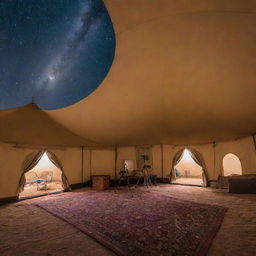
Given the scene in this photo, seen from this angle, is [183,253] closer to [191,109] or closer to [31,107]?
[191,109]

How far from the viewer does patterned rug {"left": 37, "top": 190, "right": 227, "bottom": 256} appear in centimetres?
229

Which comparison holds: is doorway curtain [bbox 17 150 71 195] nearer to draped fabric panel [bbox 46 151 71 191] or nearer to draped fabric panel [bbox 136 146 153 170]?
draped fabric panel [bbox 46 151 71 191]

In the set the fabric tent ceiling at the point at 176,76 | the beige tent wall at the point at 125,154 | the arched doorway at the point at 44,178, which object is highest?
the fabric tent ceiling at the point at 176,76

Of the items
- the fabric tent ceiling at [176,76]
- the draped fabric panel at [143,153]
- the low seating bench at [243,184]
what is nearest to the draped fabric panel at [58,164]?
the fabric tent ceiling at [176,76]

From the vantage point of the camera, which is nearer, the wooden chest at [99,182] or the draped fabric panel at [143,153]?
the wooden chest at [99,182]

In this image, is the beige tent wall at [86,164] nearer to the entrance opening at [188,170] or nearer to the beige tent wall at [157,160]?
the beige tent wall at [157,160]

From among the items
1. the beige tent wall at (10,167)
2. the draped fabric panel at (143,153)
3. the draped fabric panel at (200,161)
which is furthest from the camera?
the draped fabric panel at (143,153)

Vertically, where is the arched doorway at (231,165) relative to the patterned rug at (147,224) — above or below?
above

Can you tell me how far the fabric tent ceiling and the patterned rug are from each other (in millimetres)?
2900

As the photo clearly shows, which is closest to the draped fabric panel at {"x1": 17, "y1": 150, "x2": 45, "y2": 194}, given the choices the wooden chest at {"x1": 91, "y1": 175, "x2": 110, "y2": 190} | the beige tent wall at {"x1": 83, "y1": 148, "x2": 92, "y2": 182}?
the beige tent wall at {"x1": 83, "y1": 148, "x2": 92, "y2": 182}

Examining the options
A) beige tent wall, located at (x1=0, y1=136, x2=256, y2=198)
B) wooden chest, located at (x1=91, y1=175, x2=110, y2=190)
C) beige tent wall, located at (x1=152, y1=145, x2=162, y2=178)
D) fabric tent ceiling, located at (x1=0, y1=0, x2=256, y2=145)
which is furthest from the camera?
beige tent wall, located at (x1=152, y1=145, x2=162, y2=178)

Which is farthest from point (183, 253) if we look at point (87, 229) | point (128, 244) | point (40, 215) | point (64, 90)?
point (64, 90)

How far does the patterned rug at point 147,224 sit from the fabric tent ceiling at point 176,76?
2900mm

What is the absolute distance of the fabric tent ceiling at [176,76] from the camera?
2.54 m
